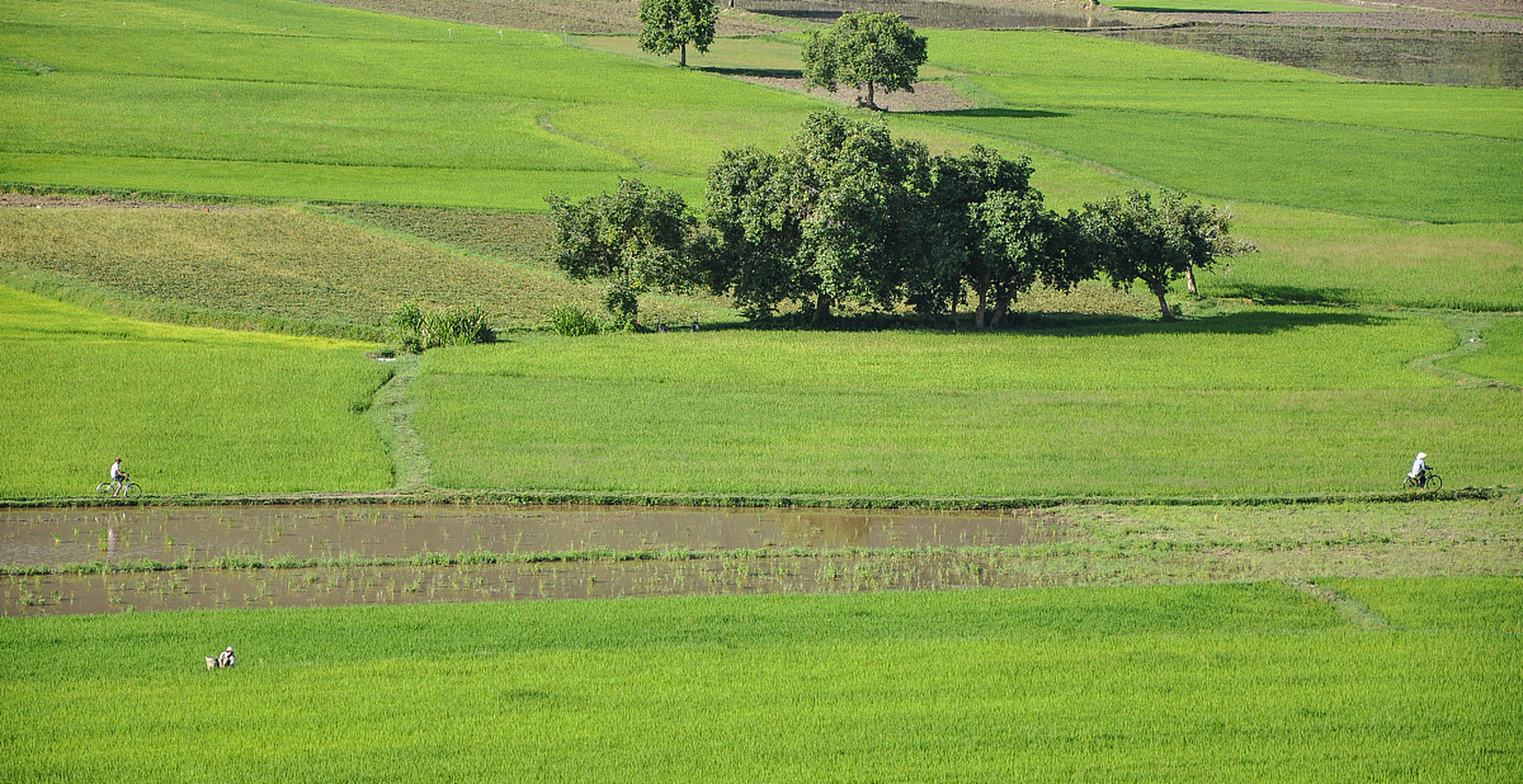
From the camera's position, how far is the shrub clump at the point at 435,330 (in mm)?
49875

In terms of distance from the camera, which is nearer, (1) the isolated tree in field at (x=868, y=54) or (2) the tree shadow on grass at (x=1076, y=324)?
(2) the tree shadow on grass at (x=1076, y=324)

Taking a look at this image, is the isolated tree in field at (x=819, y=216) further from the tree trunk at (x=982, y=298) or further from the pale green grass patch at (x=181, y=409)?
the pale green grass patch at (x=181, y=409)

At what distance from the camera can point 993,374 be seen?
47.4m

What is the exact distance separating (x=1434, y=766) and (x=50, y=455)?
31.6 meters

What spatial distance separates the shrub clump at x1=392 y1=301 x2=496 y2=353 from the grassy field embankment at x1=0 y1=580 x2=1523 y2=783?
22.2 metres

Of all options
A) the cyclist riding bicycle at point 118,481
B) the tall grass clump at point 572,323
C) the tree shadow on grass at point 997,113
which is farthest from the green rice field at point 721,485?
the tree shadow on grass at point 997,113

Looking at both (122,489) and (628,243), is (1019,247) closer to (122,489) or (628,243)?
(628,243)

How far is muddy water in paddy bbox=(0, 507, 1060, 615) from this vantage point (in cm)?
3019

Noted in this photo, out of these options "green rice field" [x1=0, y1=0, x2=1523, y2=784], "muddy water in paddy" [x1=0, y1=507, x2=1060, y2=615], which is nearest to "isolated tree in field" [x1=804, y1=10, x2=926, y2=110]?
"green rice field" [x1=0, y1=0, x2=1523, y2=784]

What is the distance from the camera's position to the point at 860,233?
168 feet

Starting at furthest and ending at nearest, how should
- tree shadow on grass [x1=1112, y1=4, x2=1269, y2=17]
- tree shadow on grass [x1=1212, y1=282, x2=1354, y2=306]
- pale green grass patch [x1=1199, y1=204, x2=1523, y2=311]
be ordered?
tree shadow on grass [x1=1112, y1=4, x2=1269, y2=17] → pale green grass patch [x1=1199, y1=204, x2=1523, y2=311] → tree shadow on grass [x1=1212, y1=282, x2=1354, y2=306]

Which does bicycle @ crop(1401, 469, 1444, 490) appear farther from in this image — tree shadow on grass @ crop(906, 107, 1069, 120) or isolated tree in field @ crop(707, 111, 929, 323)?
tree shadow on grass @ crop(906, 107, 1069, 120)

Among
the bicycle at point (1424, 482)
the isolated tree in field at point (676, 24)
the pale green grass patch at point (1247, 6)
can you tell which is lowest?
the bicycle at point (1424, 482)

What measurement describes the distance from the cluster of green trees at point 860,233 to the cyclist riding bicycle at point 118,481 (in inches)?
862
